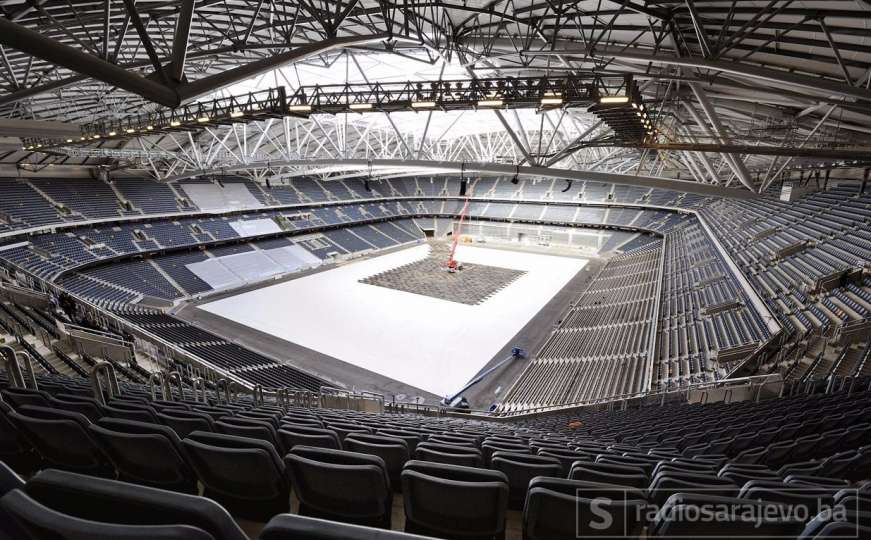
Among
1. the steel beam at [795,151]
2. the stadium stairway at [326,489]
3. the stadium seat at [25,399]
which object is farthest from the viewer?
the steel beam at [795,151]

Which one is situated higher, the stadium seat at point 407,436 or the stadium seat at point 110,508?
the stadium seat at point 110,508

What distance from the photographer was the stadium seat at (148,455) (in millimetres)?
2572

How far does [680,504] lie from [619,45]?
1568 centimetres

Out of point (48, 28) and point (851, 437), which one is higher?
point (48, 28)

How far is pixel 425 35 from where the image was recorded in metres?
15.4

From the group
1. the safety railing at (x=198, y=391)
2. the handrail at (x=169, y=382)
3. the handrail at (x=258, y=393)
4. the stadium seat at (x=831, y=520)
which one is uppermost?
the stadium seat at (x=831, y=520)

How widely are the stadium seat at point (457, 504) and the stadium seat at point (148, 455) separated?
1563 mm

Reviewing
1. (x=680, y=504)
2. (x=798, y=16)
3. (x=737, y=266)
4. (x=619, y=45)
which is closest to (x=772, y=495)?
(x=680, y=504)

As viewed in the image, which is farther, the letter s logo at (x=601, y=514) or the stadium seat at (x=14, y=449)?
the stadium seat at (x=14, y=449)

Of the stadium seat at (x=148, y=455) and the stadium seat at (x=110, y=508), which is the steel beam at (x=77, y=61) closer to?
the stadium seat at (x=148, y=455)

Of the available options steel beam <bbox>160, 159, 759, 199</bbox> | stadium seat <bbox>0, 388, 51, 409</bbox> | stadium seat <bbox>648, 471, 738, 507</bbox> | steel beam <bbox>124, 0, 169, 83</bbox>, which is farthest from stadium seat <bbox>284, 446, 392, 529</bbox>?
steel beam <bbox>160, 159, 759, 199</bbox>


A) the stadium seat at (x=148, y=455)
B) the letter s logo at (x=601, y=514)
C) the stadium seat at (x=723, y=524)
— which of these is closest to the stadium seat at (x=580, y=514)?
the letter s logo at (x=601, y=514)

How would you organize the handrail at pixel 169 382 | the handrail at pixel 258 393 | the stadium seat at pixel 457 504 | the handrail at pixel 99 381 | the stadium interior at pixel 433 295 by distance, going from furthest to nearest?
1. the handrail at pixel 258 393
2. the handrail at pixel 169 382
3. the handrail at pixel 99 381
4. the stadium interior at pixel 433 295
5. the stadium seat at pixel 457 504

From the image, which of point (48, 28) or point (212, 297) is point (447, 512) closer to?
point (48, 28)
